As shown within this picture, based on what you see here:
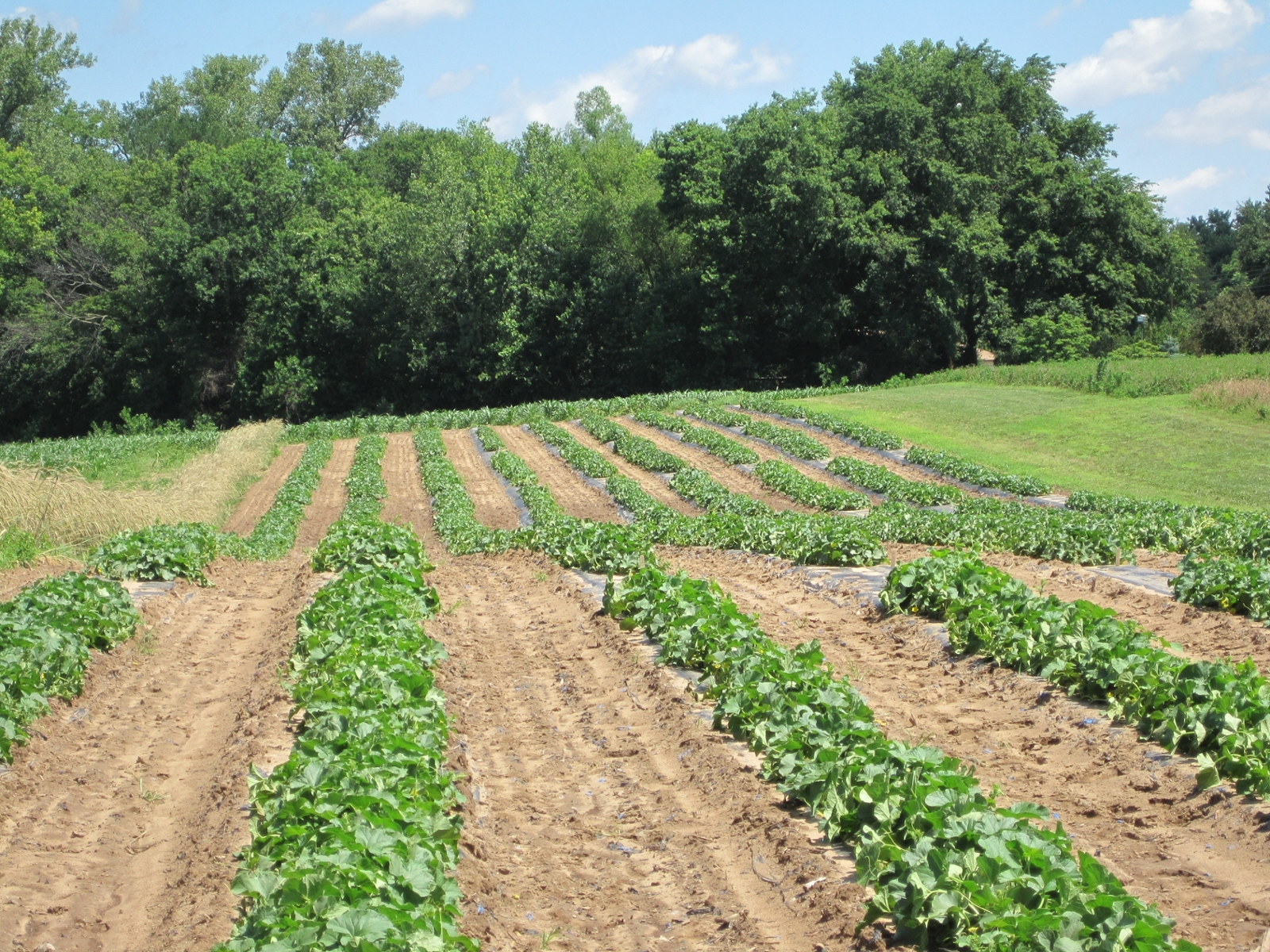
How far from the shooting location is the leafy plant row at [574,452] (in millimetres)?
26328

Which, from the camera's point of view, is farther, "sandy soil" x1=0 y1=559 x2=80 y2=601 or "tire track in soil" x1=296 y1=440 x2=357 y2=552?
"tire track in soil" x1=296 y1=440 x2=357 y2=552

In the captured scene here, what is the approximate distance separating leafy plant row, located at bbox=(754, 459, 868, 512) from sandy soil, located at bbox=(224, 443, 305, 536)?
35.4 feet

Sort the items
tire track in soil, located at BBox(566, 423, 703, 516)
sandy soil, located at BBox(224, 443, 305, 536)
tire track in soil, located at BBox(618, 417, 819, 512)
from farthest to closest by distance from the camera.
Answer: sandy soil, located at BBox(224, 443, 305, 536), tire track in soil, located at BBox(566, 423, 703, 516), tire track in soil, located at BBox(618, 417, 819, 512)

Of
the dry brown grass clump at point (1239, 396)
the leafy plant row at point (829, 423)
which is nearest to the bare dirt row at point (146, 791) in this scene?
the leafy plant row at point (829, 423)

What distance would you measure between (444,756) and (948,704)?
156 inches

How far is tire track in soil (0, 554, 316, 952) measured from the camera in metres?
5.72

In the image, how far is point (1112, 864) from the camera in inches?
231

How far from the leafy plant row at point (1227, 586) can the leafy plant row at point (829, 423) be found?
16.2 metres

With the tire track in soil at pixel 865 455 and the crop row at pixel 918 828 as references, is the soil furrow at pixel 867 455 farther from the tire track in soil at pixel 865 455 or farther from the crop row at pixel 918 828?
the crop row at pixel 918 828

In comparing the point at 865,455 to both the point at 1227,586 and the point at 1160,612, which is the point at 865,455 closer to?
the point at 1160,612

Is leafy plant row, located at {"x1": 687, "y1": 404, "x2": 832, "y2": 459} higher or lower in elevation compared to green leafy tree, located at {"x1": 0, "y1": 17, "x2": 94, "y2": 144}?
lower

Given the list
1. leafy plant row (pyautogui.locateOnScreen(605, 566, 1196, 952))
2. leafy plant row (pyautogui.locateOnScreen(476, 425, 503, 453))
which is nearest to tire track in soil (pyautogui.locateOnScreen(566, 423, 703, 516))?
leafy plant row (pyautogui.locateOnScreen(476, 425, 503, 453))

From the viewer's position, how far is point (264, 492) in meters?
28.1

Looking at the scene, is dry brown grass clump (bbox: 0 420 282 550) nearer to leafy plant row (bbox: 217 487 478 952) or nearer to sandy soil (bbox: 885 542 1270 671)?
leafy plant row (bbox: 217 487 478 952)
